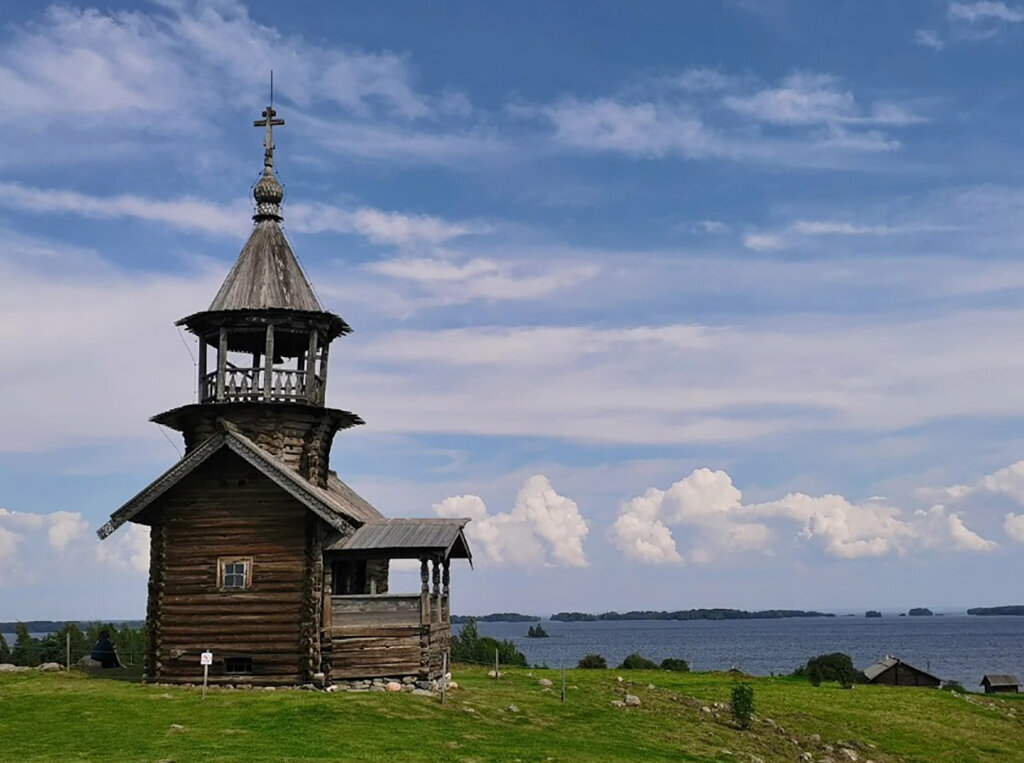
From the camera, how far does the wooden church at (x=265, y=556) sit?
33938 millimetres

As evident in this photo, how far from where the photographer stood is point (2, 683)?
114ft

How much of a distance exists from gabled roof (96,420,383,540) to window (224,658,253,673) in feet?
16.5

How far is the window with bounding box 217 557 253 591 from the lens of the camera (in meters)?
34.3

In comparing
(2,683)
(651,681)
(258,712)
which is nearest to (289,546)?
(258,712)

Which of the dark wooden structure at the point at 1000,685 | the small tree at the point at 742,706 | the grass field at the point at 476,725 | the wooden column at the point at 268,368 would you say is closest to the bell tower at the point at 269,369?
the wooden column at the point at 268,368

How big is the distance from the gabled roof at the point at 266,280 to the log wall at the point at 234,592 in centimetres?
525

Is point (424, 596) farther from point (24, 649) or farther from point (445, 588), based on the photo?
point (24, 649)

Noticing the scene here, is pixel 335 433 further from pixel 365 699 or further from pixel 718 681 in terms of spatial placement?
pixel 718 681

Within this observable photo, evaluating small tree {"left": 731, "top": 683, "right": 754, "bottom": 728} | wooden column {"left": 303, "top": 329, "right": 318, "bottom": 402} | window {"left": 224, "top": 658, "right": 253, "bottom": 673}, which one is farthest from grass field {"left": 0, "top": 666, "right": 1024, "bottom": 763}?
wooden column {"left": 303, "top": 329, "right": 318, "bottom": 402}

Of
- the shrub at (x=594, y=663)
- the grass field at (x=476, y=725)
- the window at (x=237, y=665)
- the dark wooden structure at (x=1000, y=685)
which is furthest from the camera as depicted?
the dark wooden structure at (x=1000, y=685)

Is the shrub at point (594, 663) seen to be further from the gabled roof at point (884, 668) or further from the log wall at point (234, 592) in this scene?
the log wall at point (234, 592)

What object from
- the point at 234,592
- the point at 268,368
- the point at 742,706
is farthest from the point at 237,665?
the point at 742,706

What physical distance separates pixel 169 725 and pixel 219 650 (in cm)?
712

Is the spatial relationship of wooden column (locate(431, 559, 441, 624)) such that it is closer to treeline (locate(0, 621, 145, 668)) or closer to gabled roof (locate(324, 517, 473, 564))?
gabled roof (locate(324, 517, 473, 564))
